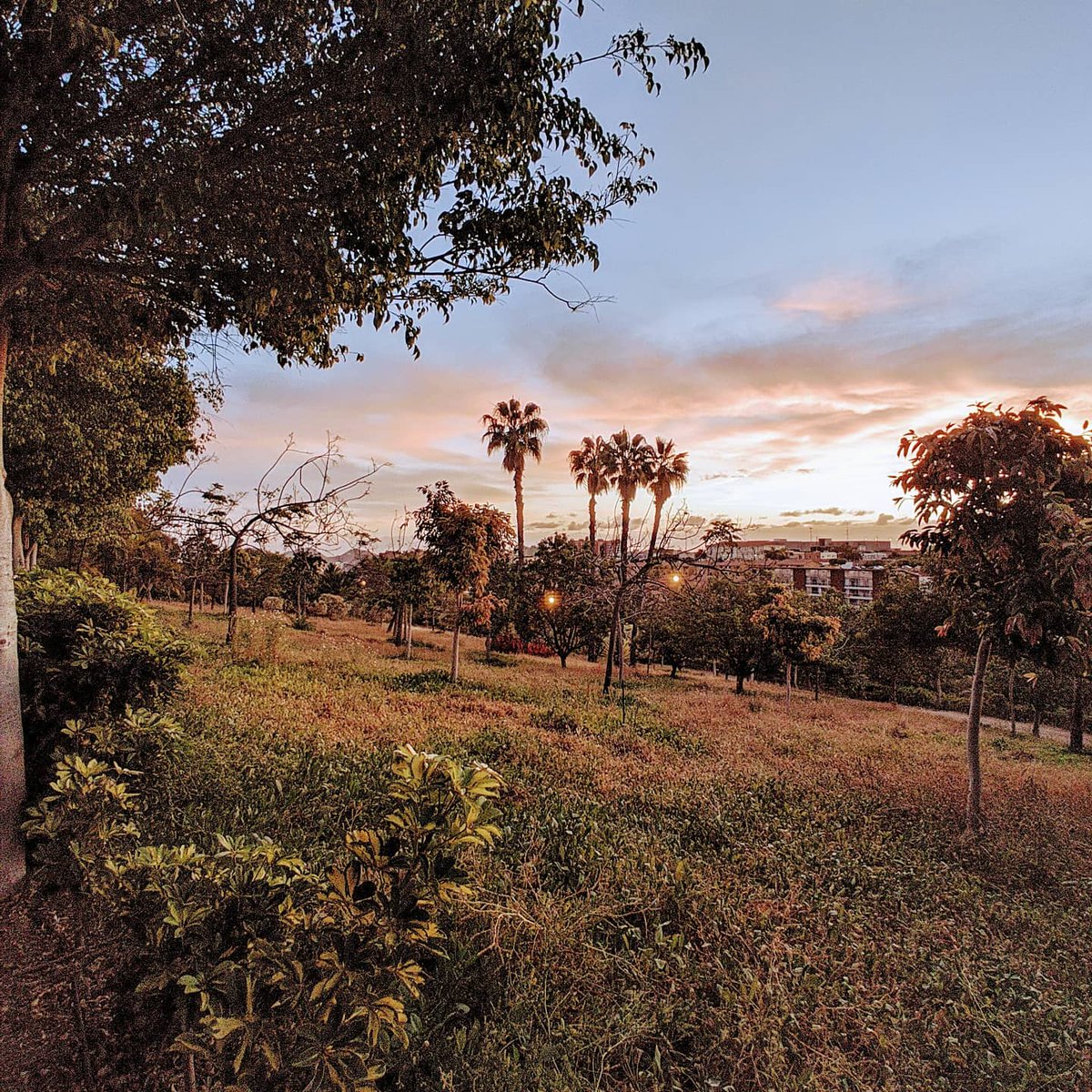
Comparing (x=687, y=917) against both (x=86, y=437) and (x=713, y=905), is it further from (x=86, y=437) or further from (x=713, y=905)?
(x=86, y=437)

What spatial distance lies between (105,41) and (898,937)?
7477mm

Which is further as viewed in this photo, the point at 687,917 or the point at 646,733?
the point at 646,733

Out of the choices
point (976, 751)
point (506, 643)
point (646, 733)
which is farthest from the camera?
point (506, 643)

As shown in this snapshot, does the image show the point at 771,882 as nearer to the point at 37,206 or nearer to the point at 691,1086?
the point at 691,1086

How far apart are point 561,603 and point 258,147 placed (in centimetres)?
2147

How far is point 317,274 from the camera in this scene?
3.92m

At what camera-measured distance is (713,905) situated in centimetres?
404

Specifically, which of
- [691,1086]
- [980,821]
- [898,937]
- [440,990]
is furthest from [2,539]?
[980,821]

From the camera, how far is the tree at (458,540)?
47.5 ft

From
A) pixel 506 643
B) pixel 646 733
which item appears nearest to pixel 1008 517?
pixel 646 733

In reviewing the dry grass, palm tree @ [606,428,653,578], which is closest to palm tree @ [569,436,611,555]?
palm tree @ [606,428,653,578]

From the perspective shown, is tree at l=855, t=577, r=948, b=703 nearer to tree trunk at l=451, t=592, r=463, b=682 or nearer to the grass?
the grass

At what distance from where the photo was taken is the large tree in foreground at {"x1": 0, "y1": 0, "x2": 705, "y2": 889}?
3143 mm

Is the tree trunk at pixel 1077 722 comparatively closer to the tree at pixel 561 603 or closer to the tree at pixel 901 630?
the tree at pixel 901 630
